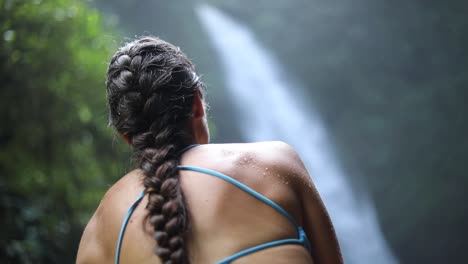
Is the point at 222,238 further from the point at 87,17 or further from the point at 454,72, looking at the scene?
the point at 454,72

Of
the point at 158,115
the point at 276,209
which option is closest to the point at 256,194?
the point at 276,209

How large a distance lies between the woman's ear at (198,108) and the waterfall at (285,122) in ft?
21.6

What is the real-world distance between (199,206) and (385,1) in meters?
8.16

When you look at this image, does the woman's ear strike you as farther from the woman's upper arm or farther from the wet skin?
the woman's upper arm

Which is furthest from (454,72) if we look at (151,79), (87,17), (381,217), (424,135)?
(151,79)

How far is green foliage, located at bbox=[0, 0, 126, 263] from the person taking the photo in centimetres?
464

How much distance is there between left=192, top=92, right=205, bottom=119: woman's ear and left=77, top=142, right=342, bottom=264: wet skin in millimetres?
120

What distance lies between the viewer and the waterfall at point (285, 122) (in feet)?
24.9

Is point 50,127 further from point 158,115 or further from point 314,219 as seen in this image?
point 314,219

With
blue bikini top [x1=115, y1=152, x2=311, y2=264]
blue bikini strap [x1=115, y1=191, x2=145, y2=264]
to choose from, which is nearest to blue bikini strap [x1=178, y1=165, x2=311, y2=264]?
blue bikini top [x1=115, y1=152, x2=311, y2=264]

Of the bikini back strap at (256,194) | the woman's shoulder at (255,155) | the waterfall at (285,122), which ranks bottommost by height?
the waterfall at (285,122)

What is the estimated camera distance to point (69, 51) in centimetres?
530

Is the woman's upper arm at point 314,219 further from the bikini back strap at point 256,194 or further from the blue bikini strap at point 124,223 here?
the blue bikini strap at point 124,223

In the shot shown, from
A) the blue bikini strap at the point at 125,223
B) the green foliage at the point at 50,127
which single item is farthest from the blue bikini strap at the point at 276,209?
the green foliage at the point at 50,127
